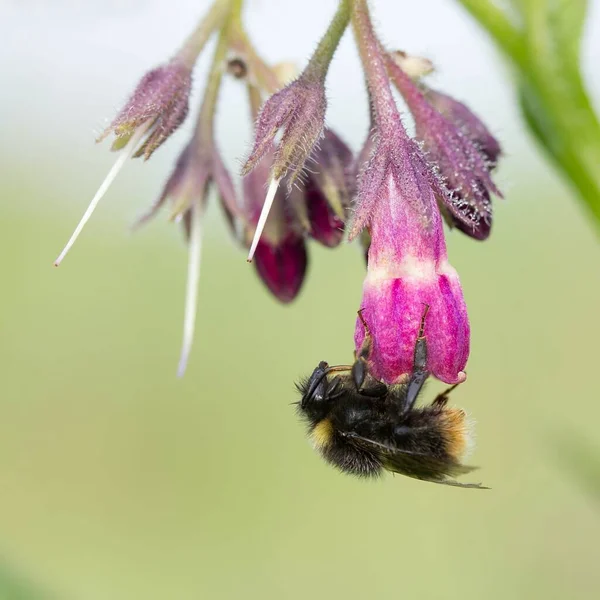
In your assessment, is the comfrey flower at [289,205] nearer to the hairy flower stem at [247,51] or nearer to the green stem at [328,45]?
the hairy flower stem at [247,51]

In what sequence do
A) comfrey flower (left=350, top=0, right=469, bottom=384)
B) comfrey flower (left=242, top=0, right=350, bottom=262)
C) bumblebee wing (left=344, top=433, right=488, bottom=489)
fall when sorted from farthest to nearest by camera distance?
bumblebee wing (left=344, top=433, right=488, bottom=489)
comfrey flower (left=242, top=0, right=350, bottom=262)
comfrey flower (left=350, top=0, right=469, bottom=384)

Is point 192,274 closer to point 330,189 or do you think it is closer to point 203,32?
point 330,189

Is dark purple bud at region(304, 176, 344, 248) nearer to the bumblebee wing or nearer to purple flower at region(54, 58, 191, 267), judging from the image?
purple flower at region(54, 58, 191, 267)

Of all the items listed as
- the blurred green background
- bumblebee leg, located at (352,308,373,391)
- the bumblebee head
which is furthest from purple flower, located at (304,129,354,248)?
the blurred green background

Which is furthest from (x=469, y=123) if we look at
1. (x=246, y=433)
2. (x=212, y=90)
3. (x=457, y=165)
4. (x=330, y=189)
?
(x=246, y=433)

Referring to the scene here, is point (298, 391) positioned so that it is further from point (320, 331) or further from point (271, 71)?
point (320, 331)

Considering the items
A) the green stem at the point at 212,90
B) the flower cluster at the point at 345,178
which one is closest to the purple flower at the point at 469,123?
the flower cluster at the point at 345,178

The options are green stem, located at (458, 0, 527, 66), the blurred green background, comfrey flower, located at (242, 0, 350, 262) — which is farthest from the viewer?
the blurred green background
